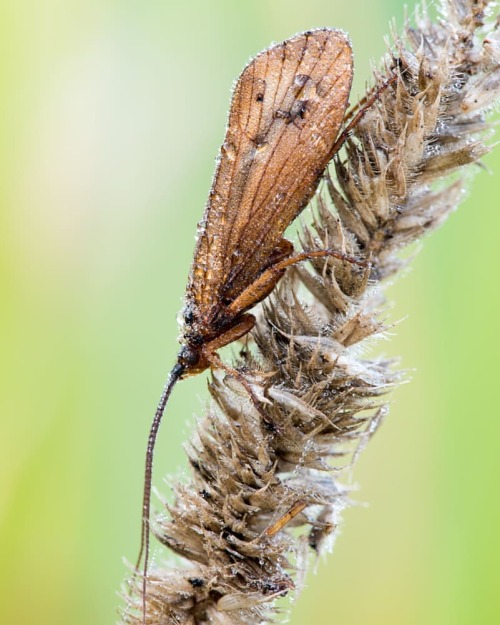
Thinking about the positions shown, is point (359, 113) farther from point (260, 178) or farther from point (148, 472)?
point (148, 472)

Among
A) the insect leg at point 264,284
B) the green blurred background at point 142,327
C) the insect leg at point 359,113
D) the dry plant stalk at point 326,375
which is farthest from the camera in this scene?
the green blurred background at point 142,327

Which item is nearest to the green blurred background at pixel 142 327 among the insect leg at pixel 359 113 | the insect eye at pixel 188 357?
the insect eye at pixel 188 357

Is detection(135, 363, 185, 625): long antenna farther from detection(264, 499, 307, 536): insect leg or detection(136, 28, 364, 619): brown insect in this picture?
detection(264, 499, 307, 536): insect leg

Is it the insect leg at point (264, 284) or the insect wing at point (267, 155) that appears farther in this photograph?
the insect wing at point (267, 155)

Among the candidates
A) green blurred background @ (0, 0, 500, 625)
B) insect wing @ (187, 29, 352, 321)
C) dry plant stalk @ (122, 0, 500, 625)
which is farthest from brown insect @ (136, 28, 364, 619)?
green blurred background @ (0, 0, 500, 625)

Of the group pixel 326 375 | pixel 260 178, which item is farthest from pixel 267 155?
pixel 326 375

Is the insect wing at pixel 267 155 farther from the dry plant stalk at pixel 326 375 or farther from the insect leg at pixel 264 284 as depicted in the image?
the dry plant stalk at pixel 326 375
